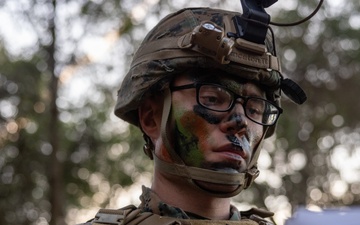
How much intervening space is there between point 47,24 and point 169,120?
9460 mm

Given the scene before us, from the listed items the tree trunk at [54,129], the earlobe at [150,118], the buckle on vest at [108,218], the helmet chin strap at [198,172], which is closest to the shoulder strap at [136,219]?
the buckle on vest at [108,218]

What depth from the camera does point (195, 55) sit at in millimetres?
3381

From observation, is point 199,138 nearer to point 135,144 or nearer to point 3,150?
point 3,150

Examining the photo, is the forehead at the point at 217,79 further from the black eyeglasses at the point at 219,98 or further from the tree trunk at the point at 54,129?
the tree trunk at the point at 54,129

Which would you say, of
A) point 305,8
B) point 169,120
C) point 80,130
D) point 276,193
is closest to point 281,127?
point 276,193

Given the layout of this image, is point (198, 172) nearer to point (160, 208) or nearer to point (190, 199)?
point (190, 199)

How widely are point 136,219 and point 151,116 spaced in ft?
1.82

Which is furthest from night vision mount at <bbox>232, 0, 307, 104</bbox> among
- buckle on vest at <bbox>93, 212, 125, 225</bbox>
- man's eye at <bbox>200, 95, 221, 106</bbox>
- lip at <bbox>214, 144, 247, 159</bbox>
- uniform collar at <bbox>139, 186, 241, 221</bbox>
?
buckle on vest at <bbox>93, 212, 125, 225</bbox>

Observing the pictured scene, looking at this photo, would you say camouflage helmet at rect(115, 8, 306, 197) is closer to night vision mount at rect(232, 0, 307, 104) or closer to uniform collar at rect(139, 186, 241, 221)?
night vision mount at rect(232, 0, 307, 104)

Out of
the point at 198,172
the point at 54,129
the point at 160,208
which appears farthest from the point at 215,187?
the point at 54,129

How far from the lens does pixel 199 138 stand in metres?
3.33

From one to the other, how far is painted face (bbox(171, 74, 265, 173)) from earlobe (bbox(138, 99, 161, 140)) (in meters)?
0.18

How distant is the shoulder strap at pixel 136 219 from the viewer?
3.31 metres

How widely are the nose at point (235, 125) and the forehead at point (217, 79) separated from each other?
0.46 feet
